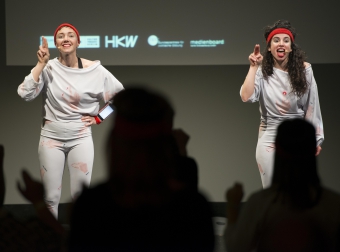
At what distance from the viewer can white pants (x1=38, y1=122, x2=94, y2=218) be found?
11.2 ft

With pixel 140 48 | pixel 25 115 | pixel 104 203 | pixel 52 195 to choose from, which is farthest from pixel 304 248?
pixel 25 115

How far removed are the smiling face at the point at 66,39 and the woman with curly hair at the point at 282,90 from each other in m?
1.18

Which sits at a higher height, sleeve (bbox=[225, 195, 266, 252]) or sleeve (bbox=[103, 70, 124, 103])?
sleeve (bbox=[103, 70, 124, 103])

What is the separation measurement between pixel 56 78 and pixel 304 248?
236 centimetres

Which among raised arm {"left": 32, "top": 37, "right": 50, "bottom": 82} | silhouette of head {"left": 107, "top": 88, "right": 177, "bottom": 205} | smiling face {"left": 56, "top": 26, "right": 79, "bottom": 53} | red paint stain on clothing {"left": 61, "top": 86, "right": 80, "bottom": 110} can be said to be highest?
smiling face {"left": 56, "top": 26, "right": 79, "bottom": 53}

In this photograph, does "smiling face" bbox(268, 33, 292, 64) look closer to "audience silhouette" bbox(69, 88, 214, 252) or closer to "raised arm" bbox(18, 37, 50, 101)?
"raised arm" bbox(18, 37, 50, 101)

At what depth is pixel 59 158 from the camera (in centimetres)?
344

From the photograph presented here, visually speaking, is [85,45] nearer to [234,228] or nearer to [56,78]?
[56,78]

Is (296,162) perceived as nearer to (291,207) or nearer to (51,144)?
(291,207)

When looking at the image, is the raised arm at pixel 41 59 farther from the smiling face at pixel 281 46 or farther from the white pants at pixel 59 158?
the smiling face at pixel 281 46

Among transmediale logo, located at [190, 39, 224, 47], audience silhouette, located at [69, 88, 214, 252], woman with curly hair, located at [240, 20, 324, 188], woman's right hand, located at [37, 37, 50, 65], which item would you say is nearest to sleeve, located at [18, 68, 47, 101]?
woman's right hand, located at [37, 37, 50, 65]

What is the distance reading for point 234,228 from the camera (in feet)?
5.32

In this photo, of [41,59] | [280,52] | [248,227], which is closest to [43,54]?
[41,59]

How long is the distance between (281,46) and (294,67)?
17 centimetres
